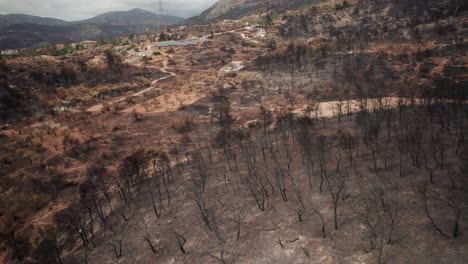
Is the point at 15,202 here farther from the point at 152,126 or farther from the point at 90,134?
the point at 152,126

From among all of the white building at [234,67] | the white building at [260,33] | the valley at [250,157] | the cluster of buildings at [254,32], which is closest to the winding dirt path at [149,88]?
the valley at [250,157]

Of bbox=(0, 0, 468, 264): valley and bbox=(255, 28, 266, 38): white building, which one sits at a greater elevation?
bbox=(255, 28, 266, 38): white building

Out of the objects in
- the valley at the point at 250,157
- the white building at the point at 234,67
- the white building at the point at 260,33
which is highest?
the white building at the point at 260,33

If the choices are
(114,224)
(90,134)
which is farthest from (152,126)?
(114,224)

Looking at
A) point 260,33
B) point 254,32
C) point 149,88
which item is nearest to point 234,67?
point 149,88

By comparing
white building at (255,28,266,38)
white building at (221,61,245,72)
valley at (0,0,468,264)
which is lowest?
valley at (0,0,468,264)

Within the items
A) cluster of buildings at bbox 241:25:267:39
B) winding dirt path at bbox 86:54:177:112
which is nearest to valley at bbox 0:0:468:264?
winding dirt path at bbox 86:54:177:112

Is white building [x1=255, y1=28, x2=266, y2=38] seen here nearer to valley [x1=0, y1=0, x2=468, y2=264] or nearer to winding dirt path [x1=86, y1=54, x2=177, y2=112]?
valley [x1=0, y1=0, x2=468, y2=264]

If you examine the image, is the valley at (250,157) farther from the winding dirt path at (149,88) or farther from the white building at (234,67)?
the white building at (234,67)

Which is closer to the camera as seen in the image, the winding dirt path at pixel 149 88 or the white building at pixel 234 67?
the winding dirt path at pixel 149 88

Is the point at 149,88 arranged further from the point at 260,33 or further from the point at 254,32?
the point at 254,32

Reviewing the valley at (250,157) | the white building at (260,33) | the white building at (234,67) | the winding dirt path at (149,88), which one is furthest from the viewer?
the white building at (260,33)

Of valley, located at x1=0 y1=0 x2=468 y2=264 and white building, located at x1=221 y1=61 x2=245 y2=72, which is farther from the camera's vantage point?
white building, located at x1=221 y1=61 x2=245 y2=72
